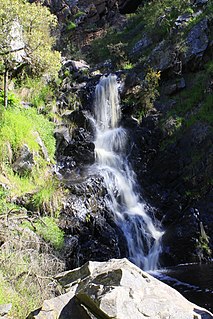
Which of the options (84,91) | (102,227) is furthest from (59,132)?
(102,227)

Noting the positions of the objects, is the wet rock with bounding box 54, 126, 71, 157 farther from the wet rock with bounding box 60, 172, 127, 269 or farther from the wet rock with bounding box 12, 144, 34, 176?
the wet rock with bounding box 60, 172, 127, 269

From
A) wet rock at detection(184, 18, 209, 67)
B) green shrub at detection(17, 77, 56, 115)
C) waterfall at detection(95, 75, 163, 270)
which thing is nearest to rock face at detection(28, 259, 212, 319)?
waterfall at detection(95, 75, 163, 270)

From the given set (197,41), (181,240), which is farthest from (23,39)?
(197,41)

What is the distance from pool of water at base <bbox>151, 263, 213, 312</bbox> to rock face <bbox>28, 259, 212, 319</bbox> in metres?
2.78

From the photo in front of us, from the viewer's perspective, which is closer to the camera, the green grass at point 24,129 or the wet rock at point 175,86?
the green grass at point 24,129

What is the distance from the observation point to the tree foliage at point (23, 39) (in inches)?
451

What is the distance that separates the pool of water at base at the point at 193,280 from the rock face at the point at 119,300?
2.78 m

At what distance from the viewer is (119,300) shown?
4031mm

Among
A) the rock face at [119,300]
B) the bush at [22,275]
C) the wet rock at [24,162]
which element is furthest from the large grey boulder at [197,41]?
the rock face at [119,300]

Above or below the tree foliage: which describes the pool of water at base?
below

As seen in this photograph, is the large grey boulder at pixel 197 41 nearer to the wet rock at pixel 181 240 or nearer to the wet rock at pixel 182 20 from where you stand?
the wet rock at pixel 182 20

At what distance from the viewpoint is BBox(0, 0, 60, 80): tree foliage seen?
11461 millimetres

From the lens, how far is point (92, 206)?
10797 millimetres

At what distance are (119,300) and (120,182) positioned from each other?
8592 mm
